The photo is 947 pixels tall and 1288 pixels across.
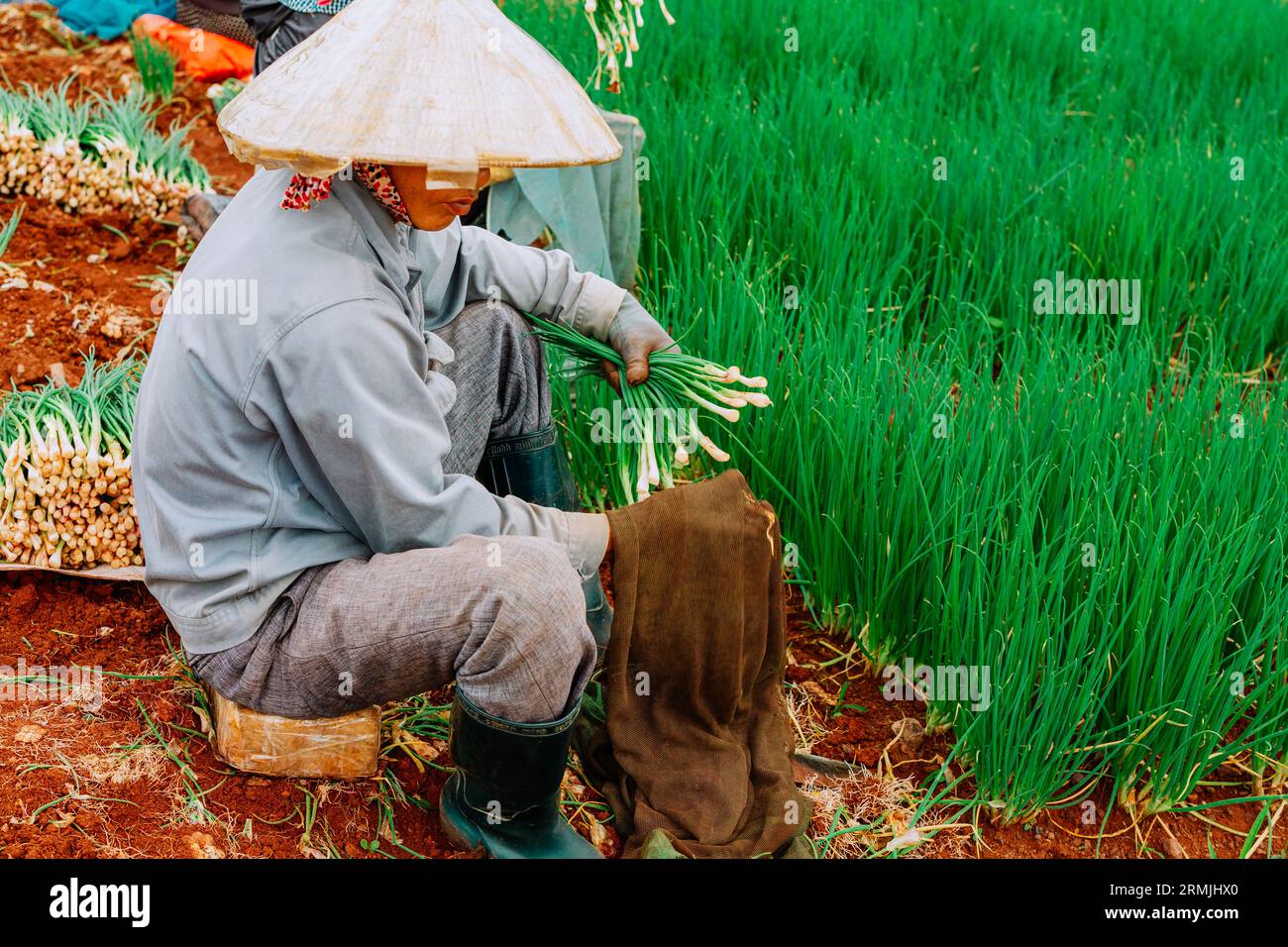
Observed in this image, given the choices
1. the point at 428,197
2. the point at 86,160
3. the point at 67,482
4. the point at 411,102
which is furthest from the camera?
the point at 86,160

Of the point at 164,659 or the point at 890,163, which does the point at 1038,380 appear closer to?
the point at 890,163

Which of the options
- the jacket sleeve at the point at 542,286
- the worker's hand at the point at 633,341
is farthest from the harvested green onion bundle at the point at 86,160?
the worker's hand at the point at 633,341


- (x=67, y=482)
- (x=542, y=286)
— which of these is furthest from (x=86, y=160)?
(x=542, y=286)

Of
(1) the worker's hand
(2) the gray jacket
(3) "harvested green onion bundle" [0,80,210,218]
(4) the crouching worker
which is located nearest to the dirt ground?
(4) the crouching worker

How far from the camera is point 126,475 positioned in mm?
2088

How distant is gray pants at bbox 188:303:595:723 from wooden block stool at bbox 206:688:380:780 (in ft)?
0.12

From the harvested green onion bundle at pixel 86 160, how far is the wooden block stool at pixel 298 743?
1937 millimetres

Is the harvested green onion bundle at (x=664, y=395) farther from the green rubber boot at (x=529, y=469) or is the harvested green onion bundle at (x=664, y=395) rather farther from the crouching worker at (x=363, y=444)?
the crouching worker at (x=363, y=444)

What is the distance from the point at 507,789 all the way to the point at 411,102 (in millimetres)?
912

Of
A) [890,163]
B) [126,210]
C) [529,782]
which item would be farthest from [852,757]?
[126,210]

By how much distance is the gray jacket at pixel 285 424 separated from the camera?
58.2 inches

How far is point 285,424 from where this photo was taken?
1520mm

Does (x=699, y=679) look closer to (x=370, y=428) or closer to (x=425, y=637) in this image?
(x=425, y=637)
